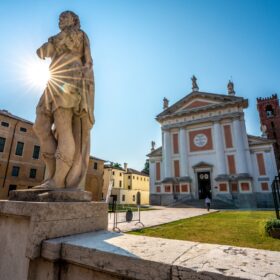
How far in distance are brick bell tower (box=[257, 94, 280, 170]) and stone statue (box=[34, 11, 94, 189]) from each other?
46983 mm

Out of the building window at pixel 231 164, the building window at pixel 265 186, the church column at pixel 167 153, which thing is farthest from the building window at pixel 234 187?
the church column at pixel 167 153

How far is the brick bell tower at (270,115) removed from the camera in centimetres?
4209

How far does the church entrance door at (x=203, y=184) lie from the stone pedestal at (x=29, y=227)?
2789cm

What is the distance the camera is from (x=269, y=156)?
82.1 feet

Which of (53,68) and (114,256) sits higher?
(53,68)

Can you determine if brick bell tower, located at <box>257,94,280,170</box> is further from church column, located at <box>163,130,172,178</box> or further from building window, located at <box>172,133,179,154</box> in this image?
church column, located at <box>163,130,172,178</box>

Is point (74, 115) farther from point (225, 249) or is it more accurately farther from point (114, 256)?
point (225, 249)

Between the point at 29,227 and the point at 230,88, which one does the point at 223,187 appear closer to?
the point at 230,88

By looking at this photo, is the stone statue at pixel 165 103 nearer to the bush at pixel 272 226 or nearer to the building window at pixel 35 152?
the building window at pixel 35 152

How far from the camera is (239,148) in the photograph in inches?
1032

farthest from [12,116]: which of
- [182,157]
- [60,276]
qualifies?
[60,276]

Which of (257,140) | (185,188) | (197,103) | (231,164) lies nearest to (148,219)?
(185,188)

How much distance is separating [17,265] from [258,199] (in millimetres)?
28071

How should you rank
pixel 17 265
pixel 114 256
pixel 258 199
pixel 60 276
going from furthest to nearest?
pixel 258 199 → pixel 17 265 → pixel 60 276 → pixel 114 256
